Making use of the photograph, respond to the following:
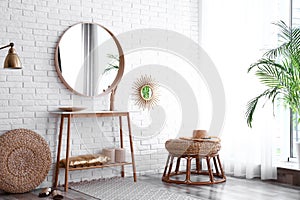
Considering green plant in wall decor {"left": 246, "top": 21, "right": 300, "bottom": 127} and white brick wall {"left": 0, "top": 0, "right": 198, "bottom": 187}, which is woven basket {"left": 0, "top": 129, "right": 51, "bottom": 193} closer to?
white brick wall {"left": 0, "top": 0, "right": 198, "bottom": 187}

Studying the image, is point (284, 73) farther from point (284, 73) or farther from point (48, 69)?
point (48, 69)

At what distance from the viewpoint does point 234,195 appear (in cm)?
434

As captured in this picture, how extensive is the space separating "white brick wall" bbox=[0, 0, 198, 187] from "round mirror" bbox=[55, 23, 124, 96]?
0.25ft

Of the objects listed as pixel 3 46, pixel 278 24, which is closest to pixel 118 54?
pixel 3 46

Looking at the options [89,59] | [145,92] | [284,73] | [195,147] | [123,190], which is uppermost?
[89,59]

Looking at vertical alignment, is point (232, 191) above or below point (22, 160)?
below

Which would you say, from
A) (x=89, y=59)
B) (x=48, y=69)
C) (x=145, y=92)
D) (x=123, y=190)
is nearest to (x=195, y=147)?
(x=123, y=190)

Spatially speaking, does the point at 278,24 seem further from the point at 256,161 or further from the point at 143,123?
the point at 143,123

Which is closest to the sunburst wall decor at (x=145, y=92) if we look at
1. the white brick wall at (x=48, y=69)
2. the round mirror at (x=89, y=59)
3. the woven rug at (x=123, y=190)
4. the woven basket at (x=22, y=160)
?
the round mirror at (x=89, y=59)

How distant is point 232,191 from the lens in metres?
4.53

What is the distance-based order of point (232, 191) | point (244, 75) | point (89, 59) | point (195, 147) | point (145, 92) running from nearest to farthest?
point (232, 191)
point (195, 147)
point (89, 59)
point (244, 75)
point (145, 92)

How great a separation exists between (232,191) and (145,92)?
169 cm

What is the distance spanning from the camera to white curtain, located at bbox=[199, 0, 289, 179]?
513 centimetres

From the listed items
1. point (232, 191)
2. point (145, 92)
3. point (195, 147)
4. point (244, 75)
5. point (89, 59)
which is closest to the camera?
point (232, 191)
